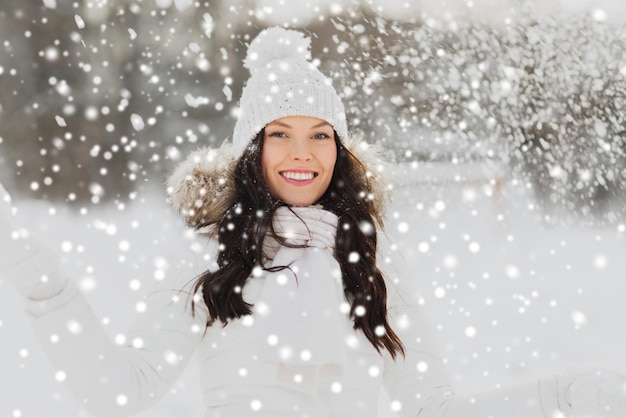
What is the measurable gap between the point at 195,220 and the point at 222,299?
0.27m

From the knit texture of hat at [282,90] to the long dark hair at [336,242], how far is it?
5 cm

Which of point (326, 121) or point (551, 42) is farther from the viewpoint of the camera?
point (551, 42)

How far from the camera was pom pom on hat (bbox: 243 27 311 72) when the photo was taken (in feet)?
5.76

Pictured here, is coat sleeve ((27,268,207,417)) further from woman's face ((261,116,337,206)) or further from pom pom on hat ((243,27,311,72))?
pom pom on hat ((243,27,311,72))

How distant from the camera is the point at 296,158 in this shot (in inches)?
61.2

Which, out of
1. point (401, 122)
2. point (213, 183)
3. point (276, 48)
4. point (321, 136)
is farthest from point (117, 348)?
point (401, 122)

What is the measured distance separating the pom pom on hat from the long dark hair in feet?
0.83

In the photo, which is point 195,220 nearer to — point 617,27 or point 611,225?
point 611,225

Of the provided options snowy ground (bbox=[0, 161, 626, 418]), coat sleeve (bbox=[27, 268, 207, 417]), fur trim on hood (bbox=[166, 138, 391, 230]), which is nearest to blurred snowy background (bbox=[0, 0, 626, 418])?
snowy ground (bbox=[0, 161, 626, 418])

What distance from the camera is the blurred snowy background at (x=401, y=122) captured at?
4.88 m

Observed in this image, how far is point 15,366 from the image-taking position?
3.26 metres

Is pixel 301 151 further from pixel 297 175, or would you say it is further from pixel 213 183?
pixel 213 183

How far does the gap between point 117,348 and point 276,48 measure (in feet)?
2.98

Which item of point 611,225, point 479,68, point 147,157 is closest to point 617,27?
point 479,68
